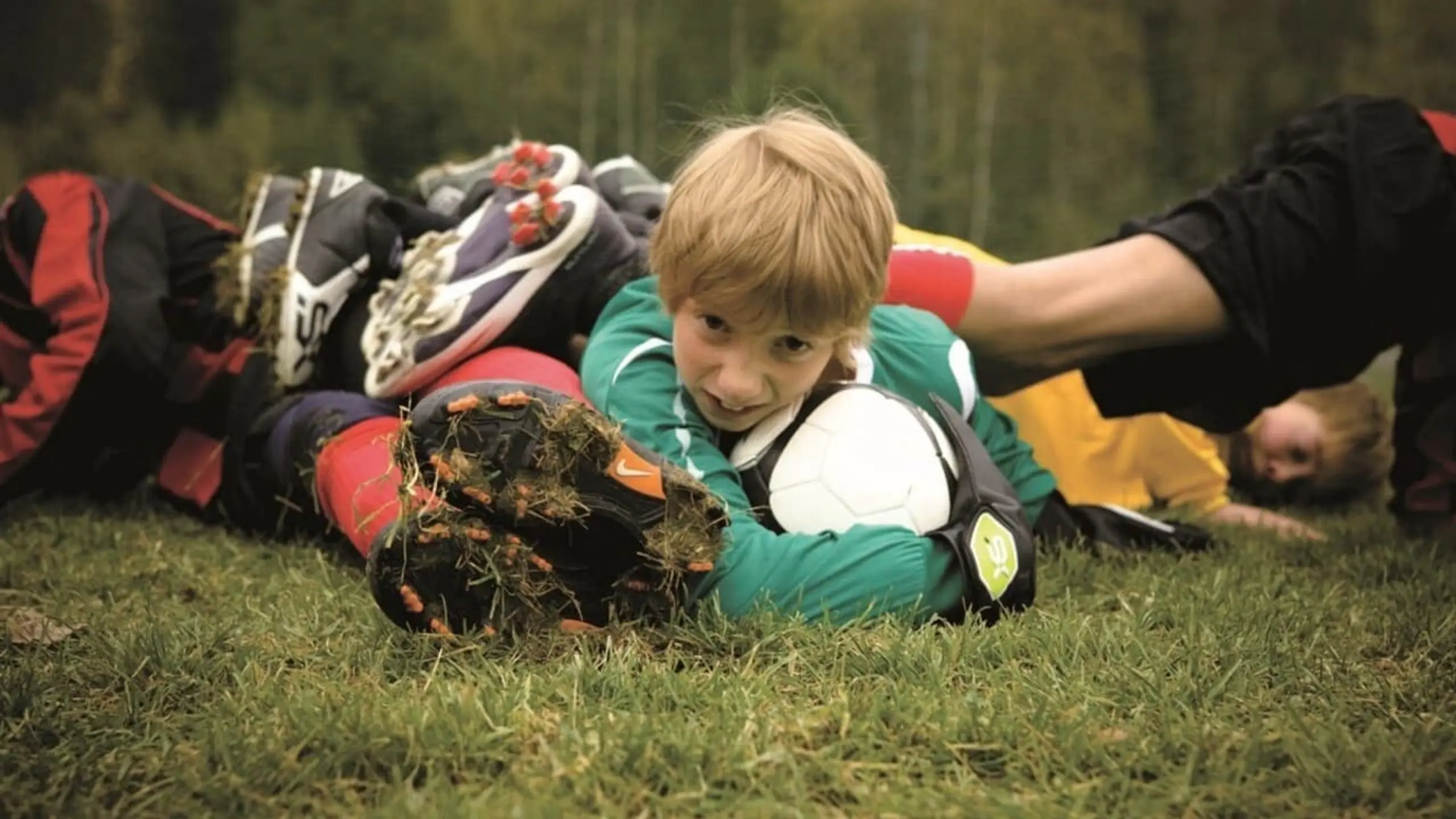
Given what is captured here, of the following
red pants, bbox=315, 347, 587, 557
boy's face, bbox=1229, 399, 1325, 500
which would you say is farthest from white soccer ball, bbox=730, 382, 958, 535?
boy's face, bbox=1229, 399, 1325, 500

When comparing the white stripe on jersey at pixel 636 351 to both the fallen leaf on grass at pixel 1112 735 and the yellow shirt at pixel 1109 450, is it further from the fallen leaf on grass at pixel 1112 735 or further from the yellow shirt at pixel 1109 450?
the yellow shirt at pixel 1109 450

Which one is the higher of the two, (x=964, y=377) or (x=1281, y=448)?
(x=964, y=377)

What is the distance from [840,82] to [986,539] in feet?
22.2

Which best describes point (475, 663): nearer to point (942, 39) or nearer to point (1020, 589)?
point (1020, 589)

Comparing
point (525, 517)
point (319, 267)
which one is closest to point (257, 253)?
point (319, 267)

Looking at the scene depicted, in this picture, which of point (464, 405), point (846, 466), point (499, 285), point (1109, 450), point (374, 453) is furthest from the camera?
point (1109, 450)

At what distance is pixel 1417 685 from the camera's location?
1.20m

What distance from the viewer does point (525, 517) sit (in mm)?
1227

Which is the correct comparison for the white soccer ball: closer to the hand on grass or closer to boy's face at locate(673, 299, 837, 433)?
boy's face at locate(673, 299, 837, 433)

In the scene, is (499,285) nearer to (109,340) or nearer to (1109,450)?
(109,340)

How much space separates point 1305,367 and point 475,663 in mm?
1587

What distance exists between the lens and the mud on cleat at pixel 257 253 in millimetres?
2088

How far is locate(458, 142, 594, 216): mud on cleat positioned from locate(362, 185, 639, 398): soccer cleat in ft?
0.13

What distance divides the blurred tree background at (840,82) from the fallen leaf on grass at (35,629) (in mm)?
5194
